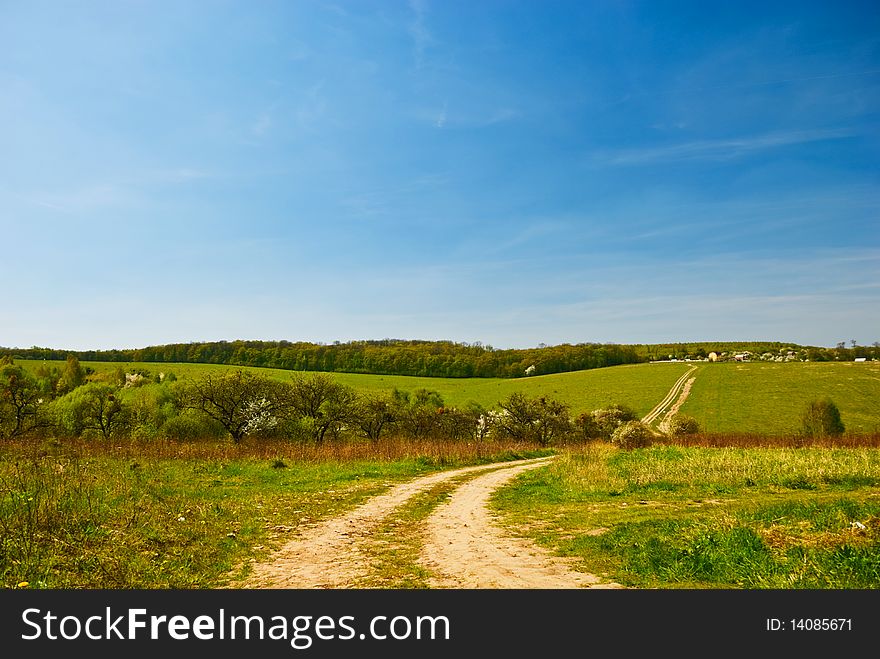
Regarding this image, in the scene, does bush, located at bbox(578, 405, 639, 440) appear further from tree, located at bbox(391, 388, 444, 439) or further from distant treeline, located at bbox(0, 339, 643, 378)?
distant treeline, located at bbox(0, 339, 643, 378)

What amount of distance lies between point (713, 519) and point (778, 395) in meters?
84.8

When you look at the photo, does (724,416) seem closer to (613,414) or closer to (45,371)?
(613,414)

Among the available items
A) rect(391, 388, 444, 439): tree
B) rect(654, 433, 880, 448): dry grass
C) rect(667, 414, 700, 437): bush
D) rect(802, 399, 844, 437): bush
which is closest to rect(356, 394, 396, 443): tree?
rect(391, 388, 444, 439): tree

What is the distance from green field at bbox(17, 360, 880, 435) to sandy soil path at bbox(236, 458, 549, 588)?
4963cm

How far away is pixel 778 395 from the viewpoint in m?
80.7

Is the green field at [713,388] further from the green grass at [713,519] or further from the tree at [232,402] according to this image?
the green grass at [713,519]

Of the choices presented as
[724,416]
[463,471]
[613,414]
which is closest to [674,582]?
[463,471]

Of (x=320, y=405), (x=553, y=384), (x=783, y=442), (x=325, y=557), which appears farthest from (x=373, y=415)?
(x=553, y=384)

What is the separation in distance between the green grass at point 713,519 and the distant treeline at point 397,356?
94596mm

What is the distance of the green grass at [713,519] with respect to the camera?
24.4 feet

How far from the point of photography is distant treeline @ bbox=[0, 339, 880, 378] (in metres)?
116

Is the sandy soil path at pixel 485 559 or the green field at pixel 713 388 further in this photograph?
the green field at pixel 713 388

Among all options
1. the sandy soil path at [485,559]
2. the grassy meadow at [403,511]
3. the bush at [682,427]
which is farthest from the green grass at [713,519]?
the bush at [682,427]

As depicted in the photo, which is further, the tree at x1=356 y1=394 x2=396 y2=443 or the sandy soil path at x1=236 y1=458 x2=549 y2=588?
the tree at x1=356 y1=394 x2=396 y2=443
